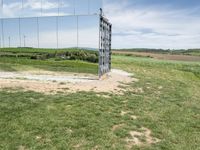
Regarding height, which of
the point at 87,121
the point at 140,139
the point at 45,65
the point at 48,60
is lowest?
the point at 140,139

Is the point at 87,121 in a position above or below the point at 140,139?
above

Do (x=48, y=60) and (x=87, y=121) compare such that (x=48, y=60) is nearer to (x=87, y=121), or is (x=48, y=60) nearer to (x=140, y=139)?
(x=87, y=121)

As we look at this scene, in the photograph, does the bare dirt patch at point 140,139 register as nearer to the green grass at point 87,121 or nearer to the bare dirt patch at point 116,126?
the green grass at point 87,121

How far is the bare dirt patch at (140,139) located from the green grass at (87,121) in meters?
0.11

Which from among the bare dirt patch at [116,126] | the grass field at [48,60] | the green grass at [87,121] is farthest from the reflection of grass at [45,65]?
the bare dirt patch at [116,126]

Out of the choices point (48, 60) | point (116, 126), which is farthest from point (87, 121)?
point (48, 60)

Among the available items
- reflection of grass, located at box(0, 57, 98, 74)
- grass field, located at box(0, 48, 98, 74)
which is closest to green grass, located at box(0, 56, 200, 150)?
grass field, located at box(0, 48, 98, 74)

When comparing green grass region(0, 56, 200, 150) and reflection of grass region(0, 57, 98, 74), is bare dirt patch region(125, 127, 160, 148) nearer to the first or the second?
green grass region(0, 56, 200, 150)

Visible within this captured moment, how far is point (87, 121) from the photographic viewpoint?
596 centimetres

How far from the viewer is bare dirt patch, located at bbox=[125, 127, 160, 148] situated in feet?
16.9

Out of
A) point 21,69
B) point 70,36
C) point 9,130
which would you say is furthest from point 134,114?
point 21,69

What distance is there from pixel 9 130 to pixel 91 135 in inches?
63.0

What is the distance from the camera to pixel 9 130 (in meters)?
5.25

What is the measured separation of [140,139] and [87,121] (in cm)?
127
